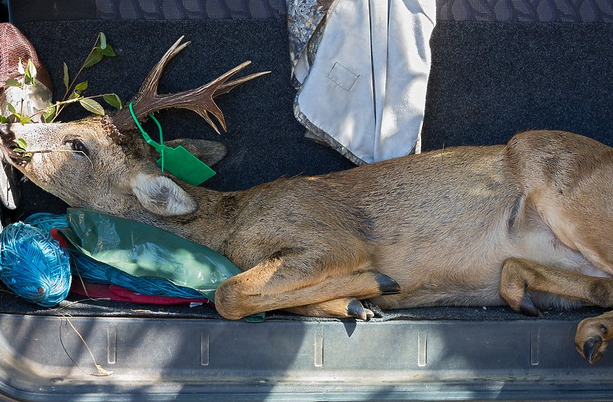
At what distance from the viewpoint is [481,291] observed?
425 cm

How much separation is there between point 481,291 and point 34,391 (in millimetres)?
2426

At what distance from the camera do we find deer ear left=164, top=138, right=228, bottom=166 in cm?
484

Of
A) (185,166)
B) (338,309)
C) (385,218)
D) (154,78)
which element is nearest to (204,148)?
(185,166)

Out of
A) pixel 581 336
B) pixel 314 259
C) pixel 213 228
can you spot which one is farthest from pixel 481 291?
pixel 213 228

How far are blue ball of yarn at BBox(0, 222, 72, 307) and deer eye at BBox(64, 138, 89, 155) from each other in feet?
2.07

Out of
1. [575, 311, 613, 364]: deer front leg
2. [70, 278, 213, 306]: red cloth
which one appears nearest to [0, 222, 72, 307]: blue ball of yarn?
[70, 278, 213, 306]: red cloth

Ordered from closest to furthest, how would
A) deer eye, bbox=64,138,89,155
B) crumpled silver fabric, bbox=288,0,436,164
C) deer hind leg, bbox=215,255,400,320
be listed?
deer hind leg, bbox=215,255,400,320
deer eye, bbox=64,138,89,155
crumpled silver fabric, bbox=288,0,436,164

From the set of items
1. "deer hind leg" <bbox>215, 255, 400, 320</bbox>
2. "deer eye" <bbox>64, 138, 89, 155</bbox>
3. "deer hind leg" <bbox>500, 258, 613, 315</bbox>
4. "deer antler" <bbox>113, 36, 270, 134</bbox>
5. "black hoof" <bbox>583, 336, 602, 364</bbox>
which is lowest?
"black hoof" <bbox>583, 336, 602, 364</bbox>

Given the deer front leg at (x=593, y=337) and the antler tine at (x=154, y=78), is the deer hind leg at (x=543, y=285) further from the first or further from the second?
the antler tine at (x=154, y=78)

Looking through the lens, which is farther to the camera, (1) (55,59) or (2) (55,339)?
(1) (55,59)

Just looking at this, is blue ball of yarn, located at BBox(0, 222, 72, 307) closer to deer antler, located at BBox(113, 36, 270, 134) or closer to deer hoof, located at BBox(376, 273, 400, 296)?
deer antler, located at BBox(113, 36, 270, 134)

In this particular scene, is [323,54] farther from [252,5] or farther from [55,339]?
[55,339]

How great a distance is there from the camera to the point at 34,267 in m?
3.85

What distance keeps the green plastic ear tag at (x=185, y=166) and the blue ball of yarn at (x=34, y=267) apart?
88cm
